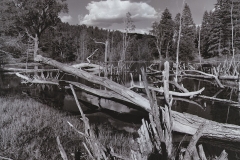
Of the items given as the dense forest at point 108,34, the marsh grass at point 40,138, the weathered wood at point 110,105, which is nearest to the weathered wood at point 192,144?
the marsh grass at point 40,138

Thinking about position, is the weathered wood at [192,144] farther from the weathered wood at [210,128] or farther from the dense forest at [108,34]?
the dense forest at [108,34]

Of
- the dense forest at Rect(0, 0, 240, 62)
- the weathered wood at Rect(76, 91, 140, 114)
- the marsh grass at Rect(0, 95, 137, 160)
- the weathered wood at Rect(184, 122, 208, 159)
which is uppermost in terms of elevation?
the dense forest at Rect(0, 0, 240, 62)

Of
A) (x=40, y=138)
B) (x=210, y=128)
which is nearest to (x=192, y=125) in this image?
(x=210, y=128)

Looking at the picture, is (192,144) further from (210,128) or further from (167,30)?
(167,30)

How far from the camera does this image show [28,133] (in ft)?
16.6

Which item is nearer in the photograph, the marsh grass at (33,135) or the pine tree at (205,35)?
the marsh grass at (33,135)

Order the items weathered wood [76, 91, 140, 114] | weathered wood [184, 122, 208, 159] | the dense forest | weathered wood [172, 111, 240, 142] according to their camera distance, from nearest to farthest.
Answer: weathered wood [184, 122, 208, 159]
weathered wood [172, 111, 240, 142]
weathered wood [76, 91, 140, 114]
the dense forest

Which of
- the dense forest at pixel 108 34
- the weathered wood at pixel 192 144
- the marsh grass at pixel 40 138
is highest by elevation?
the dense forest at pixel 108 34

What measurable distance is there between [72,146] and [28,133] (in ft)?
4.73

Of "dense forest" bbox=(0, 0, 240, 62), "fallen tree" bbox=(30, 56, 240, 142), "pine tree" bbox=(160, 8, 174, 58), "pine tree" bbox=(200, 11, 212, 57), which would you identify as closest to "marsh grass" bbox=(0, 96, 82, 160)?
"fallen tree" bbox=(30, 56, 240, 142)

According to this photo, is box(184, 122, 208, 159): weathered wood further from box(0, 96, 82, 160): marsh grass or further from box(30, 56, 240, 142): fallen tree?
box(30, 56, 240, 142): fallen tree

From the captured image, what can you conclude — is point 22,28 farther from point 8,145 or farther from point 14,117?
point 8,145

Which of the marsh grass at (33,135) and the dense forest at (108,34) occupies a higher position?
the dense forest at (108,34)

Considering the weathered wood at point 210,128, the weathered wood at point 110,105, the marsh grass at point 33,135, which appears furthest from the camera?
the weathered wood at point 110,105
